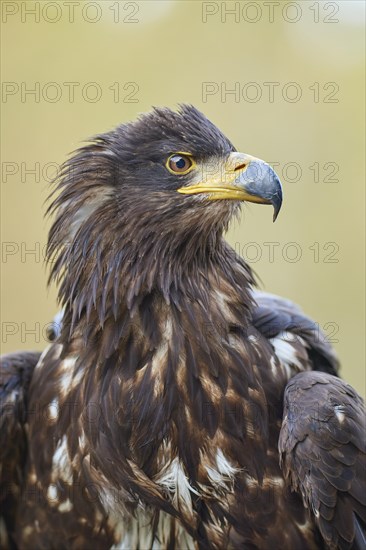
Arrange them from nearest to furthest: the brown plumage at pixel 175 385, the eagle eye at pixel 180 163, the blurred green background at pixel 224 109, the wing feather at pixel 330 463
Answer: the wing feather at pixel 330 463
the brown plumage at pixel 175 385
the eagle eye at pixel 180 163
the blurred green background at pixel 224 109

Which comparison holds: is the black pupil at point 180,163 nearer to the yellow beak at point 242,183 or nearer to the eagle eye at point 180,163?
the eagle eye at point 180,163

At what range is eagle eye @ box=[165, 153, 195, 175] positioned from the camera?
12.4ft

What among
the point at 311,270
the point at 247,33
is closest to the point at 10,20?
the point at 247,33

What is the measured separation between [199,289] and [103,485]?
3.43 ft

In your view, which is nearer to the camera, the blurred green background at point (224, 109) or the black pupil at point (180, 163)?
the black pupil at point (180, 163)

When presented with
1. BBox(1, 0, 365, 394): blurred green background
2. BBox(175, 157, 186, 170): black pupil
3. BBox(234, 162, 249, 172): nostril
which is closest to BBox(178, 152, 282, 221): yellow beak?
BBox(234, 162, 249, 172): nostril

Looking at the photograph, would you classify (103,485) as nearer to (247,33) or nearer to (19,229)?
(19,229)

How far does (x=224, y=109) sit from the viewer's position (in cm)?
880

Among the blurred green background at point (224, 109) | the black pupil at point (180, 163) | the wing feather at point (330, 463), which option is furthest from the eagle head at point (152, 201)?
the blurred green background at point (224, 109)

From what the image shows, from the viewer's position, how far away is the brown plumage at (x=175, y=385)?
3.65 meters

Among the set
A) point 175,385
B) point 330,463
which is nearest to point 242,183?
point 175,385

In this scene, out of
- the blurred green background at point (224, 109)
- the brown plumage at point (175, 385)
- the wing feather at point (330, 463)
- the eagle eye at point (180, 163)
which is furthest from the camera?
the blurred green background at point (224, 109)

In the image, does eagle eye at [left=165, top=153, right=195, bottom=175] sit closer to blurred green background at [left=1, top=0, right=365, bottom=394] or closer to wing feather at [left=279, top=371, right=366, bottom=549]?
wing feather at [left=279, top=371, right=366, bottom=549]

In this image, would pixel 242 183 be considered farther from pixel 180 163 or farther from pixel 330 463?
pixel 330 463
